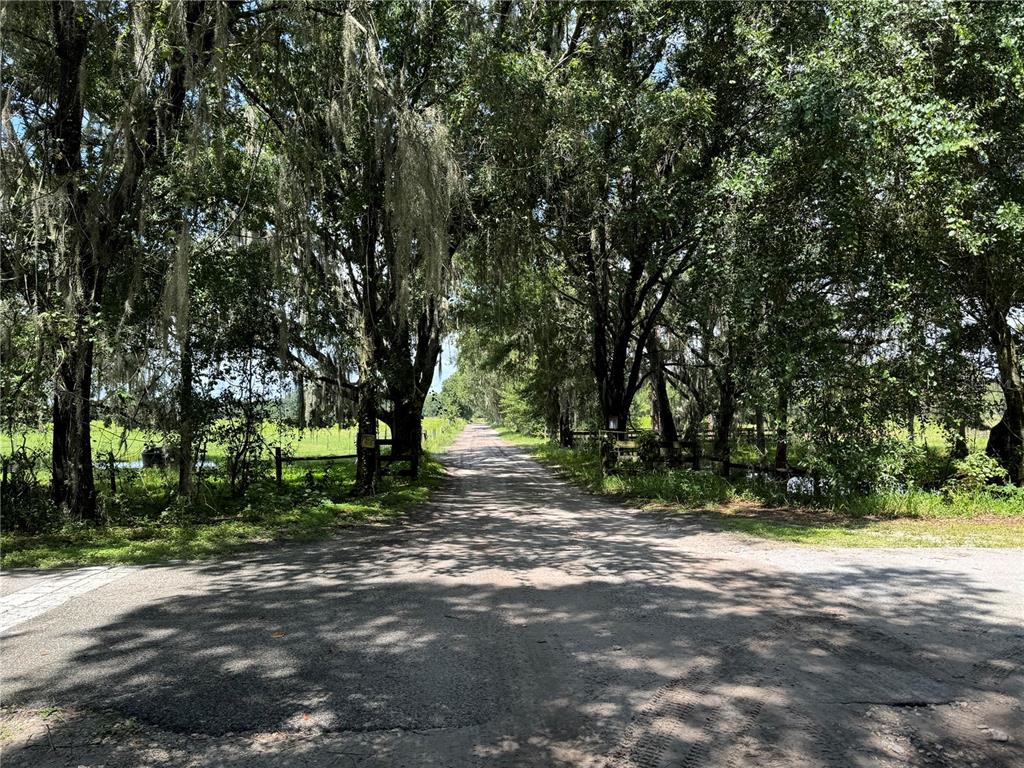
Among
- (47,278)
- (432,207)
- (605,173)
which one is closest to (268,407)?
(47,278)

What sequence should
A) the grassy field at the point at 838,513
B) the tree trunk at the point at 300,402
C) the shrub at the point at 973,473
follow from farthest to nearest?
the tree trunk at the point at 300,402
the shrub at the point at 973,473
the grassy field at the point at 838,513

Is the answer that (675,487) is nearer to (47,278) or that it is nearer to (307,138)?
(307,138)

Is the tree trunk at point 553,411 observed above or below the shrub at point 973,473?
above

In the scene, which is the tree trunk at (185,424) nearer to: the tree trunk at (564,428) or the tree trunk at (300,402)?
the tree trunk at (300,402)

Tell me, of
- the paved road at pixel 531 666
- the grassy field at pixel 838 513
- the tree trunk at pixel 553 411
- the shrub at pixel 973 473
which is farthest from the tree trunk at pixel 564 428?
the paved road at pixel 531 666

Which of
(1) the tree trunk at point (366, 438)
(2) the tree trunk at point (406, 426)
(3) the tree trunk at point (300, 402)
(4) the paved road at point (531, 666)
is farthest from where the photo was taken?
(2) the tree trunk at point (406, 426)

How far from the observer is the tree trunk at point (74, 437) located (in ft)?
30.6

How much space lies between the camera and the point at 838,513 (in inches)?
421

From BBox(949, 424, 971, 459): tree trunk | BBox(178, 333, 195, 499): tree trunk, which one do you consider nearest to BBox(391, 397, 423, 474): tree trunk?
BBox(178, 333, 195, 499): tree trunk

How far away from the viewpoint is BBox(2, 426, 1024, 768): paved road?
3.11m

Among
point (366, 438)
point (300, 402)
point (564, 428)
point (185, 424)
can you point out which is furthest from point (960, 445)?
point (564, 428)

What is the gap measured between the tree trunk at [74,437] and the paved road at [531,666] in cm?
349

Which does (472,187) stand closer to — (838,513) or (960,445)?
(838,513)

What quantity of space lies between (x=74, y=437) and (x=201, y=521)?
2.14 metres
